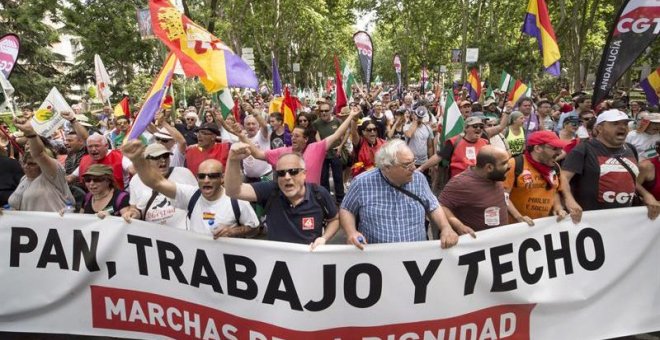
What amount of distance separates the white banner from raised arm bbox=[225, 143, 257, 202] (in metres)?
0.32

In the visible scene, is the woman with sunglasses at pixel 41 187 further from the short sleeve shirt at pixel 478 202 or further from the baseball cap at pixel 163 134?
the short sleeve shirt at pixel 478 202

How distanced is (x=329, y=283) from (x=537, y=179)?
1.84m

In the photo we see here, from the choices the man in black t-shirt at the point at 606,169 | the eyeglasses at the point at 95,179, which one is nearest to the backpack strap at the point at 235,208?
the eyeglasses at the point at 95,179

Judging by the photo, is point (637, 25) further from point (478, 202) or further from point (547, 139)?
point (478, 202)

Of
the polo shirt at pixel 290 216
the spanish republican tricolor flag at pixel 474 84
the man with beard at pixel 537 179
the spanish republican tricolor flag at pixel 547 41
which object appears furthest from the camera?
the spanish republican tricolor flag at pixel 474 84

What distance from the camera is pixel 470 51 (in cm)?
2108

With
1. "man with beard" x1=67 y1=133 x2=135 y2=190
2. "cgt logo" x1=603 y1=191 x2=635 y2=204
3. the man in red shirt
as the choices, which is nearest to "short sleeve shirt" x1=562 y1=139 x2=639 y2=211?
"cgt logo" x1=603 y1=191 x2=635 y2=204

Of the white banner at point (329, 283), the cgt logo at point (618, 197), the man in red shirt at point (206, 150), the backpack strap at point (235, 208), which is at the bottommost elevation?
the white banner at point (329, 283)

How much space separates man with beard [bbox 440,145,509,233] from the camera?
11.3ft

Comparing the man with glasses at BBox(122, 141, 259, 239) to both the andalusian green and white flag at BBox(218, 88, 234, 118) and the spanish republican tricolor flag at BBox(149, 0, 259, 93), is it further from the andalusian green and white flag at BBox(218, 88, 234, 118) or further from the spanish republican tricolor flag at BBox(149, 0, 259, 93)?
the andalusian green and white flag at BBox(218, 88, 234, 118)

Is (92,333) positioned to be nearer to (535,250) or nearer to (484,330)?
(484,330)

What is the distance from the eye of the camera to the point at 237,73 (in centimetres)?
404

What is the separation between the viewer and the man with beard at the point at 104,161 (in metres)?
4.77

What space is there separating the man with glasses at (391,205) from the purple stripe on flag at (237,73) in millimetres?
1340
